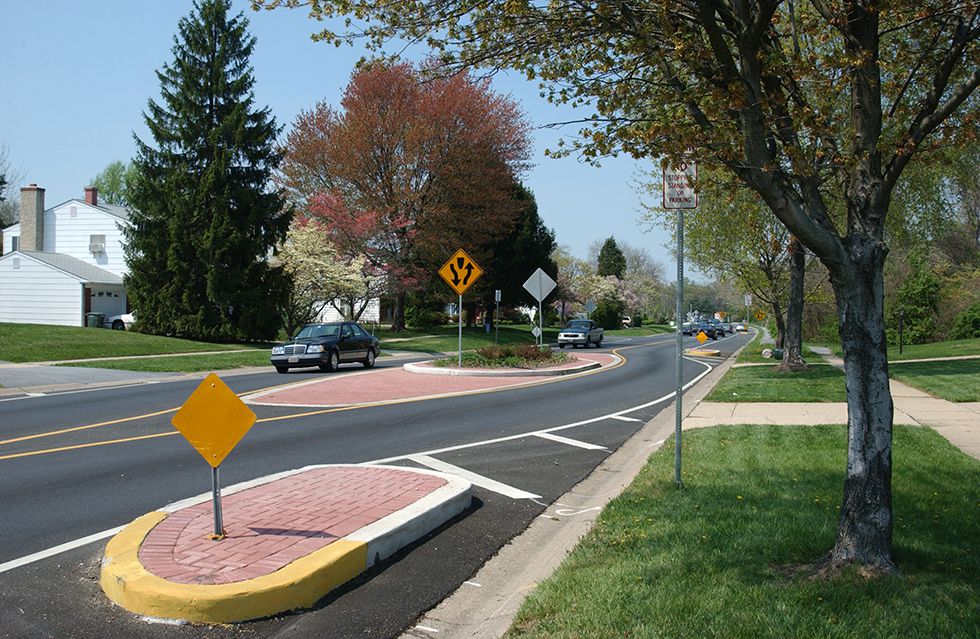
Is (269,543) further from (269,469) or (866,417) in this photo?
(866,417)

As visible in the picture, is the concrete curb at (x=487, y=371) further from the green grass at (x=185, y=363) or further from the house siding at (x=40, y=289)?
the house siding at (x=40, y=289)

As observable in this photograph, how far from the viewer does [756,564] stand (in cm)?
512

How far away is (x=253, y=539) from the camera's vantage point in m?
5.46

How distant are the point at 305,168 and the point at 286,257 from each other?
711 cm

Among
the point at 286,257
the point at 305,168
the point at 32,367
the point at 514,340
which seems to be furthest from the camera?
the point at 514,340

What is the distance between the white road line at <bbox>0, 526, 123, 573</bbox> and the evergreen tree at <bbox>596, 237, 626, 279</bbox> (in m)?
102

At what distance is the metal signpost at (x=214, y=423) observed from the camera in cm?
550

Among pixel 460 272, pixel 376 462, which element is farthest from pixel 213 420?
pixel 460 272

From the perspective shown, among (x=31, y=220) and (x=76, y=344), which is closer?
(x=76, y=344)

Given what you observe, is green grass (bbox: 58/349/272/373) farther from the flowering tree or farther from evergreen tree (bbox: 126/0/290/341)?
the flowering tree

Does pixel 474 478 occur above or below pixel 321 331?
below

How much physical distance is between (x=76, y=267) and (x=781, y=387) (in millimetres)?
38594

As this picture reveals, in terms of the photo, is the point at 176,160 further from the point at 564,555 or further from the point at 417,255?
the point at 564,555

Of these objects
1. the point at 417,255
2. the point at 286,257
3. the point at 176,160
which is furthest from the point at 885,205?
the point at 417,255
